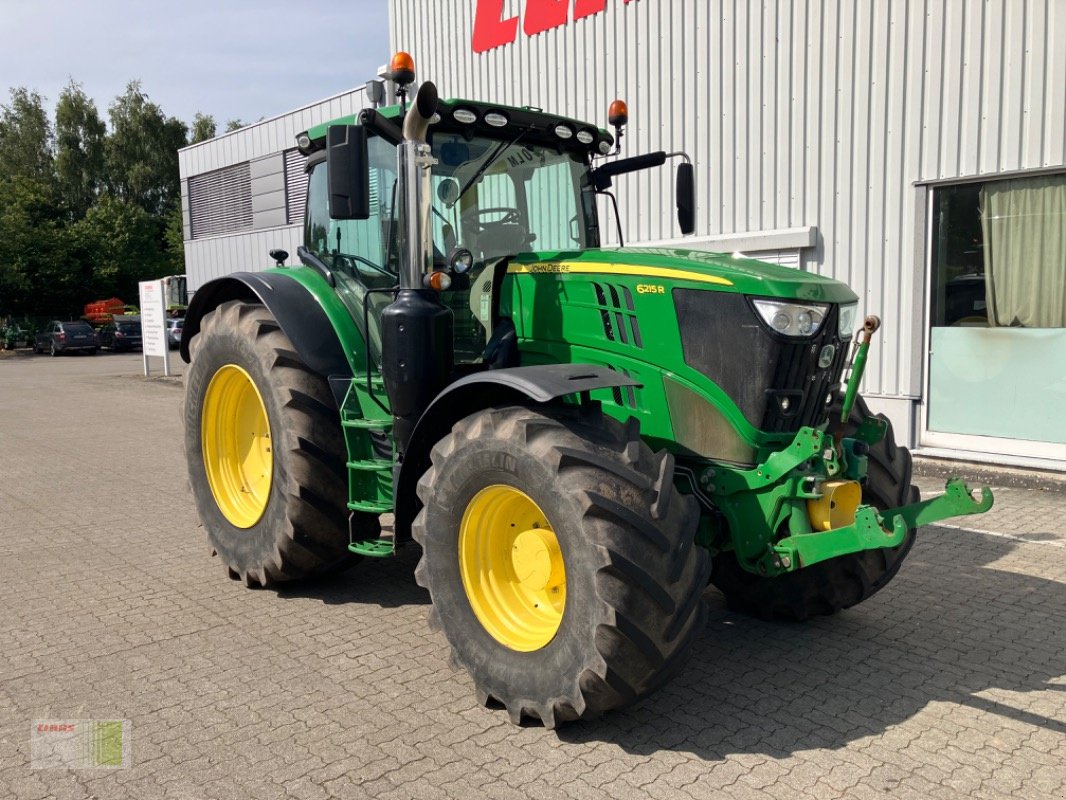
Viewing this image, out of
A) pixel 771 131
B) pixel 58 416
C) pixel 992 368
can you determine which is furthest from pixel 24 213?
pixel 992 368

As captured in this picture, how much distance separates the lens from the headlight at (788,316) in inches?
149

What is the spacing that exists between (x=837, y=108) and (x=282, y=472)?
6.96m

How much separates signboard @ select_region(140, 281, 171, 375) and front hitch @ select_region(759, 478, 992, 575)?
1871cm

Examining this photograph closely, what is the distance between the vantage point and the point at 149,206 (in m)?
52.9

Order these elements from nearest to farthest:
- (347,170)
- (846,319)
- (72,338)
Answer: (347,170)
(846,319)
(72,338)

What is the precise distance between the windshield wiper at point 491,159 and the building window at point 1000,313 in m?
5.42

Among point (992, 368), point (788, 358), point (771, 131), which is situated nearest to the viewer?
point (788, 358)

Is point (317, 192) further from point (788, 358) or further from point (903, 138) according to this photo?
point (903, 138)

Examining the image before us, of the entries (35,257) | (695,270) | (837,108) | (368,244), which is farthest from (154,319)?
(35,257)

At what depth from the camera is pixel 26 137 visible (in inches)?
2002

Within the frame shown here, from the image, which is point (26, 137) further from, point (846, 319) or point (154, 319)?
point (846, 319)

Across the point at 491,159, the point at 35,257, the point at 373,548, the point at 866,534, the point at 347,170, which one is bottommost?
the point at 373,548

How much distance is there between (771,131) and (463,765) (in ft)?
26.8

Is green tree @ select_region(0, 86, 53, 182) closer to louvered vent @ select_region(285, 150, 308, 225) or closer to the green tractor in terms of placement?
louvered vent @ select_region(285, 150, 308, 225)
